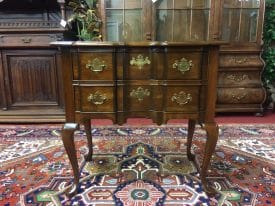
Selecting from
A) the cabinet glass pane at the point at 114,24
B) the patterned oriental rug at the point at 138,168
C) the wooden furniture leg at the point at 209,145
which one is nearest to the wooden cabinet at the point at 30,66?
the patterned oriental rug at the point at 138,168

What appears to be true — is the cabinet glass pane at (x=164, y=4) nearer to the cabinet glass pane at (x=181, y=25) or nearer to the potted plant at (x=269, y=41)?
the cabinet glass pane at (x=181, y=25)

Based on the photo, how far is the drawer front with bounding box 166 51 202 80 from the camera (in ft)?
4.21

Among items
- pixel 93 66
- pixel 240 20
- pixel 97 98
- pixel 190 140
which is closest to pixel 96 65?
pixel 93 66

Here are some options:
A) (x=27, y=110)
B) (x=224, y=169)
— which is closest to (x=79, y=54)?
(x=224, y=169)

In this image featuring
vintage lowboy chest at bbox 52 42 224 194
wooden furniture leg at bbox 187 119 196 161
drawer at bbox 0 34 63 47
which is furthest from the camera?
drawer at bbox 0 34 63 47

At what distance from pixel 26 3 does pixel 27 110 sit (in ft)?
3.73

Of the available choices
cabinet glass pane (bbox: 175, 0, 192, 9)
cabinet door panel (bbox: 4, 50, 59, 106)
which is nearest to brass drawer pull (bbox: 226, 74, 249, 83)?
cabinet glass pane (bbox: 175, 0, 192, 9)

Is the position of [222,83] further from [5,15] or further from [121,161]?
[5,15]

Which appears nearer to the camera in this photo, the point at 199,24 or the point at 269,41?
the point at 199,24

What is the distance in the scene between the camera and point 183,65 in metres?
1.29

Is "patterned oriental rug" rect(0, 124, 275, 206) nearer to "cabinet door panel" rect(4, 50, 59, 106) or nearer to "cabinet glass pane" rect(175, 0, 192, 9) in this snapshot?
"cabinet door panel" rect(4, 50, 59, 106)

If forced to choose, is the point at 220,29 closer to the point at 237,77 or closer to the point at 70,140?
the point at 237,77

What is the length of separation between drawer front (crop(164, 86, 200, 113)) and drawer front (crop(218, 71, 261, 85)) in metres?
1.56

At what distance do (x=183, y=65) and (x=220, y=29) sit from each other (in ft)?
5.41
